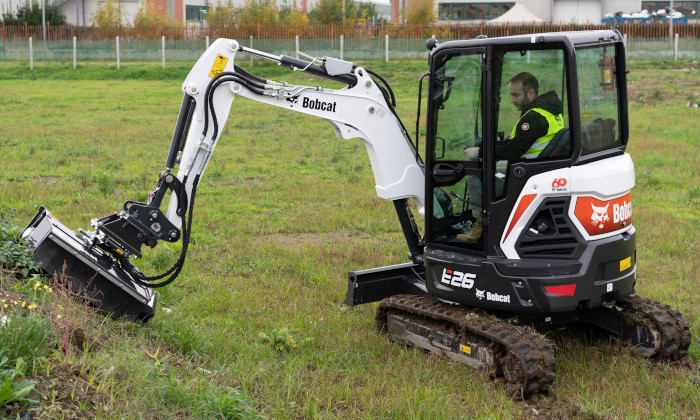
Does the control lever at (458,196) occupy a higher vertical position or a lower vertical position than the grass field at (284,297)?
higher

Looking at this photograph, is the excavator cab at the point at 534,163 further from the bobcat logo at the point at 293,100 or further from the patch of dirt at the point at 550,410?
the bobcat logo at the point at 293,100

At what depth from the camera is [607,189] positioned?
6.02m

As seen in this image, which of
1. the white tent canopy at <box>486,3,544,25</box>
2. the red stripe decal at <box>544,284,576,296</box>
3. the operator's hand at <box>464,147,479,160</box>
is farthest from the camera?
the white tent canopy at <box>486,3,544,25</box>

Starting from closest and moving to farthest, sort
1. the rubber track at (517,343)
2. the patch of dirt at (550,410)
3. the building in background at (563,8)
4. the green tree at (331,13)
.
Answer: the patch of dirt at (550,410)
the rubber track at (517,343)
the green tree at (331,13)
the building in background at (563,8)

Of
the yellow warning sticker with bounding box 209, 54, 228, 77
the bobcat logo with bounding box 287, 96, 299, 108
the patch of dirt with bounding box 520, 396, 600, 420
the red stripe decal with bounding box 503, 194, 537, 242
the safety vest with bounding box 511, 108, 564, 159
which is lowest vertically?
the patch of dirt with bounding box 520, 396, 600, 420

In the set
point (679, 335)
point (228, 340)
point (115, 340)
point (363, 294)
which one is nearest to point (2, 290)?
point (115, 340)

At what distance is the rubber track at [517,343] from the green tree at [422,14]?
49.6 metres

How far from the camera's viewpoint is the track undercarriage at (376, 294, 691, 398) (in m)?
5.79

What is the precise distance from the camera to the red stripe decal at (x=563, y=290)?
597 cm

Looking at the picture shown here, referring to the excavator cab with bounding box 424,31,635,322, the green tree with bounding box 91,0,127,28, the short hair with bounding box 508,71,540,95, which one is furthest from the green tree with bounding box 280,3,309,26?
the short hair with bounding box 508,71,540,95

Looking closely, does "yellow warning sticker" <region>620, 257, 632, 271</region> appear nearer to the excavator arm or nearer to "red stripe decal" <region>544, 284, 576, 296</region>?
"red stripe decal" <region>544, 284, 576, 296</region>

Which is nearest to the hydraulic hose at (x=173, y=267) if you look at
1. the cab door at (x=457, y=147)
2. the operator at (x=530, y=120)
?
the cab door at (x=457, y=147)

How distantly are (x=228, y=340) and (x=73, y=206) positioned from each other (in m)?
5.84

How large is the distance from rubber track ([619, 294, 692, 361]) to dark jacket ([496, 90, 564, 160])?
65.1 inches
